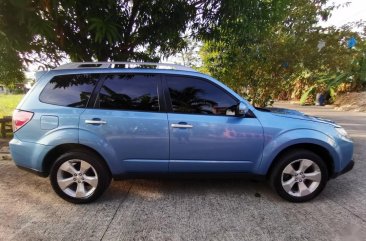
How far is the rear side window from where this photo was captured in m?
3.93

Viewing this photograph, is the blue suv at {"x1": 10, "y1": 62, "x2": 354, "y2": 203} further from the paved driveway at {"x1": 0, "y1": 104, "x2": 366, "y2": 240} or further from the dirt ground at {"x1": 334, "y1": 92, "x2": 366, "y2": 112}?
the dirt ground at {"x1": 334, "y1": 92, "x2": 366, "y2": 112}

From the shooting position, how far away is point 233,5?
15.8ft

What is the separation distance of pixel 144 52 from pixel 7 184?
3743 millimetres

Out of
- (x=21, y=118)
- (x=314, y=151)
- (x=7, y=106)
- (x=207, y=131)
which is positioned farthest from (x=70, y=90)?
(x=7, y=106)

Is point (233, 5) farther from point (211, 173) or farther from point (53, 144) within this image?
point (53, 144)

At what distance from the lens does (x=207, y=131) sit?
385cm

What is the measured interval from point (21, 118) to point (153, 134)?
5.62 ft

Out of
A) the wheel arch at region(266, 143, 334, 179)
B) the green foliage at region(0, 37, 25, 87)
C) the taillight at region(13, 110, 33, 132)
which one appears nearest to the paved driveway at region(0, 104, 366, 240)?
the wheel arch at region(266, 143, 334, 179)

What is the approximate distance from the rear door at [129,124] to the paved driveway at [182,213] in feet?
1.78

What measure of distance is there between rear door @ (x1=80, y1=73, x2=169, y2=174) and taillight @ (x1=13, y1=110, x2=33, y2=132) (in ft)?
2.30

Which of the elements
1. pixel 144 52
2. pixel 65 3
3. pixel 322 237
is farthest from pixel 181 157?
pixel 144 52

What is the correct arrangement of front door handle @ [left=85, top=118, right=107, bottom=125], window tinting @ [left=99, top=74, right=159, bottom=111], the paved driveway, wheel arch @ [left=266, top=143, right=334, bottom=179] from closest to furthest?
the paved driveway → front door handle @ [left=85, top=118, right=107, bottom=125] → window tinting @ [left=99, top=74, right=159, bottom=111] → wheel arch @ [left=266, top=143, right=334, bottom=179]

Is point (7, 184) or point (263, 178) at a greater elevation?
point (263, 178)

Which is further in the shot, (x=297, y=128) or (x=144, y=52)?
(x=144, y=52)
